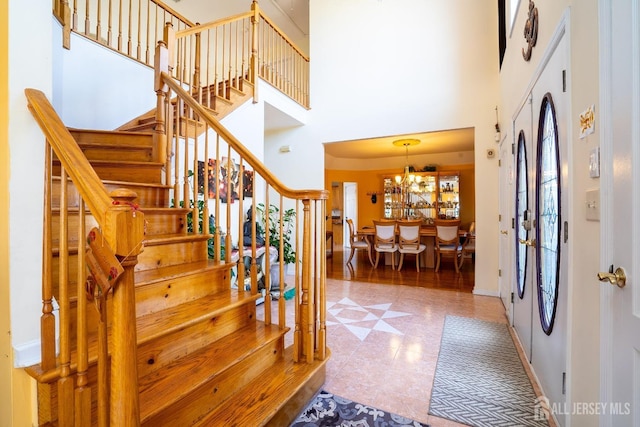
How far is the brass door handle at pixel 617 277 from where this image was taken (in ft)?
2.98

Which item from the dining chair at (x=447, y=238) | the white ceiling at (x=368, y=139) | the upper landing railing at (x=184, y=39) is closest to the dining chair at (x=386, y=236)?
the dining chair at (x=447, y=238)

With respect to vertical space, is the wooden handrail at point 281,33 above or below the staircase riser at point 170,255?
above

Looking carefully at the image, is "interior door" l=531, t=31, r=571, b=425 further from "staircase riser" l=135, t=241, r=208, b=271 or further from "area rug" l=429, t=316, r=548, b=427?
"staircase riser" l=135, t=241, r=208, b=271

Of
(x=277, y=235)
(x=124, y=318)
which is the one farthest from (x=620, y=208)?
(x=277, y=235)

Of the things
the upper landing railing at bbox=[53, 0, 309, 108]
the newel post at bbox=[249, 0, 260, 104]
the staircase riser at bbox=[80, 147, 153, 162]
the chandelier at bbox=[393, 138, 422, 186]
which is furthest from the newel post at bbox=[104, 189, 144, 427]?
the chandelier at bbox=[393, 138, 422, 186]

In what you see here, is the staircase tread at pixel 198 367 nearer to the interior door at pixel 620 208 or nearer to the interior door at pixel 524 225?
the interior door at pixel 620 208

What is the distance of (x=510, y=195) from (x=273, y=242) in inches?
Answer: 111

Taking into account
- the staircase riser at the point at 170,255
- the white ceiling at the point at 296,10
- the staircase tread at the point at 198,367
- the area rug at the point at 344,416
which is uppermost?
the white ceiling at the point at 296,10

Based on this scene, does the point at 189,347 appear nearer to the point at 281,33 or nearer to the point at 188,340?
the point at 188,340

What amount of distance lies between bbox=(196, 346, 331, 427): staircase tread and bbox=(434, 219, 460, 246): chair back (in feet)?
13.2

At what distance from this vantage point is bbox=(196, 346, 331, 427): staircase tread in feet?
4.31

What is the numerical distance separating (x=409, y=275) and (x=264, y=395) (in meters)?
3.90

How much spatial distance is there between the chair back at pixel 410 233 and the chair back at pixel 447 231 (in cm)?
37

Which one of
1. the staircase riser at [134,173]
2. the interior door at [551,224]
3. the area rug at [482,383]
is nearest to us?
the interior door at [551,224]
